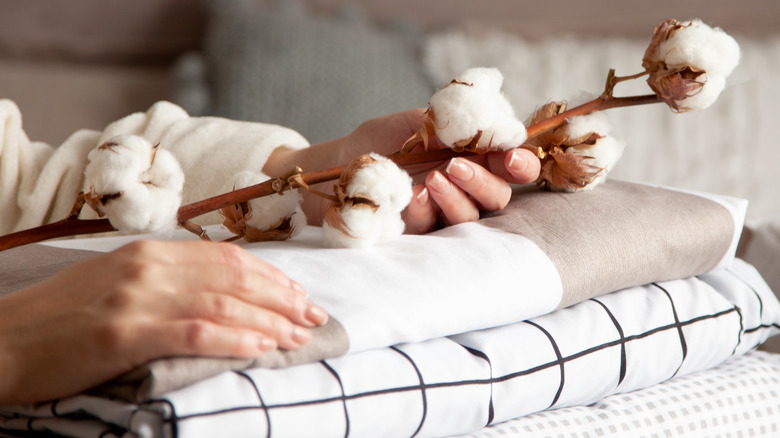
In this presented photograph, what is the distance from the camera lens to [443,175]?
23.8 inches

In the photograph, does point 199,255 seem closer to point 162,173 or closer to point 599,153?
point 162,173

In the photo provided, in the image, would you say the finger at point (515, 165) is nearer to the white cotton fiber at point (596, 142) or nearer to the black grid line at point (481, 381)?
the white cotton fiber at point (596, 142)

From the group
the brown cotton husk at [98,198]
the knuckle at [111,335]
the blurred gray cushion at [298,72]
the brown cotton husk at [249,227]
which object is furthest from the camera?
the blurred gray cushion at [298,72]

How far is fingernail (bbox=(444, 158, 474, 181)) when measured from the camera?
59 centimetres

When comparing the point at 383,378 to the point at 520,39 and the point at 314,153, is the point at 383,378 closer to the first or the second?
the point at 314,153

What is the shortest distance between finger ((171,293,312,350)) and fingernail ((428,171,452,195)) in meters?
0.22

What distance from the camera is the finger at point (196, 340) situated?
36cm

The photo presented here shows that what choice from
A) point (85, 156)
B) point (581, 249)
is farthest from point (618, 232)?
point (85, 156)

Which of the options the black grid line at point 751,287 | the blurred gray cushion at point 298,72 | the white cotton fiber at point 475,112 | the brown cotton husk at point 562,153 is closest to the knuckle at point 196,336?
the white cotton fiber at point 475,112

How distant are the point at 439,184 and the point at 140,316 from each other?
0.95ft

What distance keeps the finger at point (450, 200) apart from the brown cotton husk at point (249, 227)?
123 millimetres

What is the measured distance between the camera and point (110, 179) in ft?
1.49

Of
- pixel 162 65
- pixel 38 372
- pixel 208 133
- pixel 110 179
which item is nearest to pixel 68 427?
pixel 38 372

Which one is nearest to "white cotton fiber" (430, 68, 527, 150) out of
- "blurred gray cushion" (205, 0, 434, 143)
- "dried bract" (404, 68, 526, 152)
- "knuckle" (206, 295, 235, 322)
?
"dried bract" (404, 68, 526, 152)
